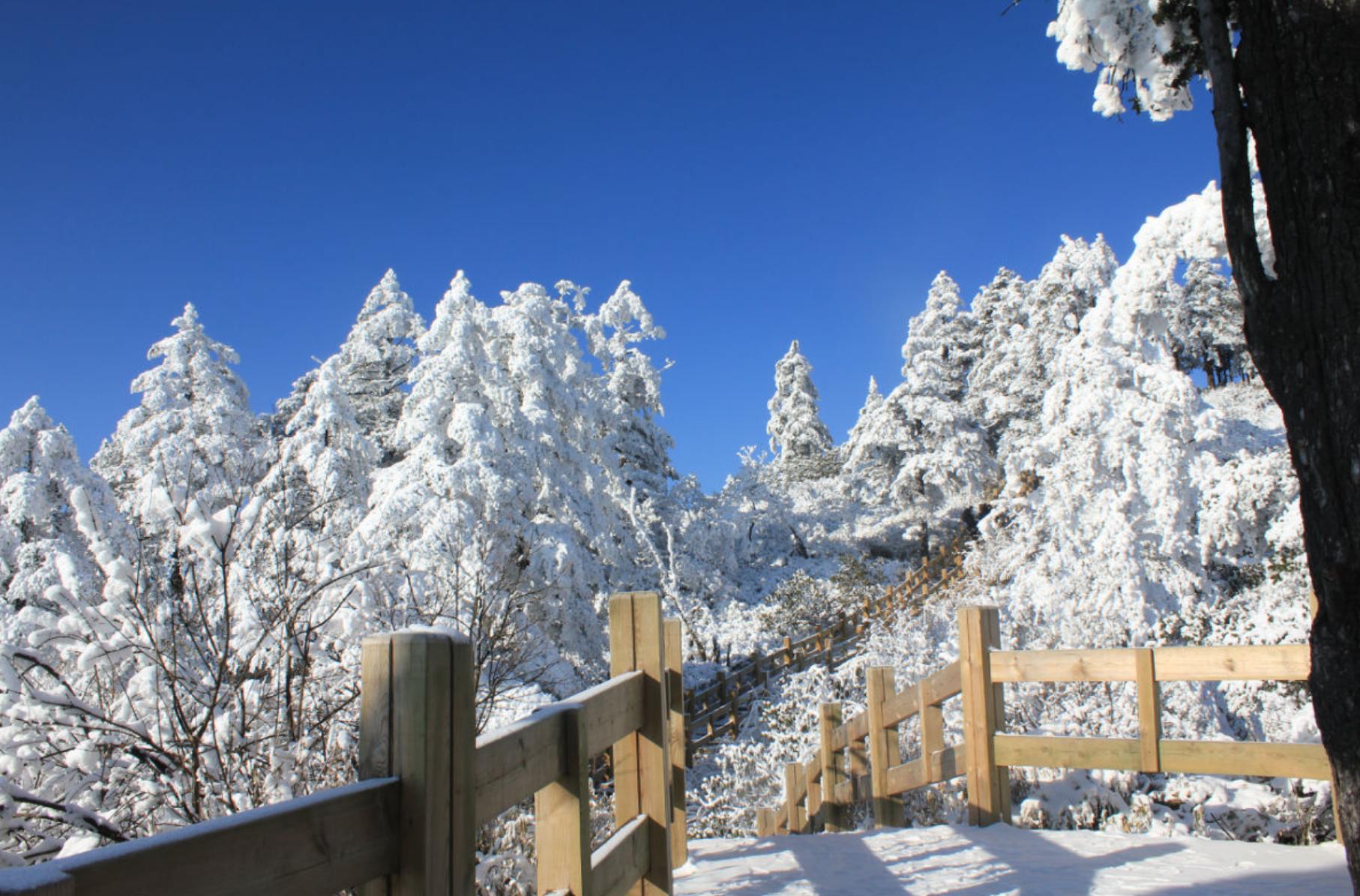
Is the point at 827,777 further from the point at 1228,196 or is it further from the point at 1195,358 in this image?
the point at 1195,358

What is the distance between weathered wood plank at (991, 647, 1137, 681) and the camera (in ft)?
16.4

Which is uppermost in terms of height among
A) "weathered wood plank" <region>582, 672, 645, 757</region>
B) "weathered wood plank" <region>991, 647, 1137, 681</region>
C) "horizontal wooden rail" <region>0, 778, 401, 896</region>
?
"horizontal wooden rail" <region>0, 778, 401, 896</region>

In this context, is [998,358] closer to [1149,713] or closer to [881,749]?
[881,749]

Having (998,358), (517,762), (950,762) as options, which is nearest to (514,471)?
(950,762)

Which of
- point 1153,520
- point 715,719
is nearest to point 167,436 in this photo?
point 715,719

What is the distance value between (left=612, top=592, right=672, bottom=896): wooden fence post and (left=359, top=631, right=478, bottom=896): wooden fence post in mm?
1717

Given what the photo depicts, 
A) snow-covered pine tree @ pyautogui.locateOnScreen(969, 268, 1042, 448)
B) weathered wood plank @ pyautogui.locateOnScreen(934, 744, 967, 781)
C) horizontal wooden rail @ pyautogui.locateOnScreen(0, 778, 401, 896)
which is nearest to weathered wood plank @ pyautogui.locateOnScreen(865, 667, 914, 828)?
weathered wood plank @ pyautogui.locateOnScreen(934, 744, 967, 781)

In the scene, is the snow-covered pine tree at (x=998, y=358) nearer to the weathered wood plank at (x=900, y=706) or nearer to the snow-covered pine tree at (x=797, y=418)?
the snow-covered pine tree at (x=797, y=418)

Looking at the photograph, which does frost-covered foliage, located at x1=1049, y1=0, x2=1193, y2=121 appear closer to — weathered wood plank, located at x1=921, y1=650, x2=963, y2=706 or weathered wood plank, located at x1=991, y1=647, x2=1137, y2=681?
weathered wood plank, located at x1=991, y1=647, x2=1137, y2=681

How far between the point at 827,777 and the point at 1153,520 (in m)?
8.92

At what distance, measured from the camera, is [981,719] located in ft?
18.0

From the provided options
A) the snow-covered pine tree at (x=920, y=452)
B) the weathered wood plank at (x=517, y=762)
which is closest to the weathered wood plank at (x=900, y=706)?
the weathered wood plank at (x=517, y=762)

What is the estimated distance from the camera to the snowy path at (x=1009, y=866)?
13.9 feet

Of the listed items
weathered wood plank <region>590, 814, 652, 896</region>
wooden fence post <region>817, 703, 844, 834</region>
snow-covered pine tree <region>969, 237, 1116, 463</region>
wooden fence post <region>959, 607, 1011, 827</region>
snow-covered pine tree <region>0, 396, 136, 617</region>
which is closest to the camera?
weathered wood plank <region>590, 814, 652, 896</region>
